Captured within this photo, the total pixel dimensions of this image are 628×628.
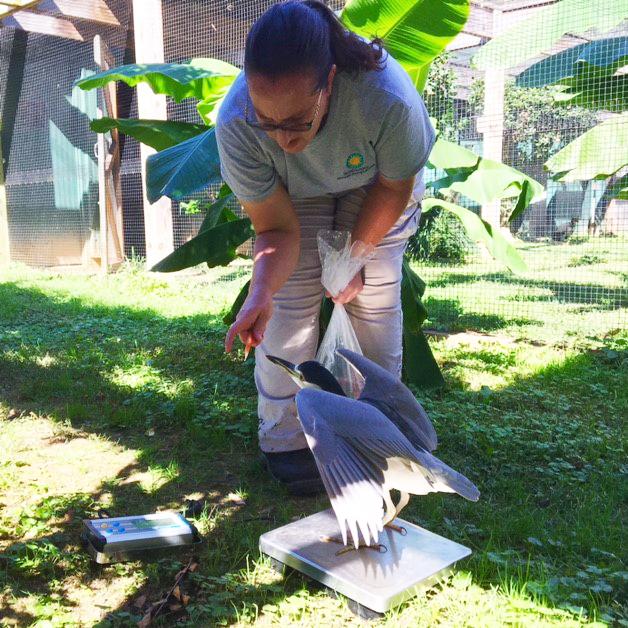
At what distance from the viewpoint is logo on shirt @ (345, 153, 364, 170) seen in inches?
88.9

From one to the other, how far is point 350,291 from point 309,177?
45 centimetres

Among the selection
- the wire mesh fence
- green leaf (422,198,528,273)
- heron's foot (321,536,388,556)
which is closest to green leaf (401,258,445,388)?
green leaf (422,198,528,273)

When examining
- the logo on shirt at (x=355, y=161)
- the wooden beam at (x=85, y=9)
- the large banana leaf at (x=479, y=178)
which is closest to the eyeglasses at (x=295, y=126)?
the logo on shirt at (x=355, y=161)

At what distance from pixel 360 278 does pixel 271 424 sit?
28.0 inches

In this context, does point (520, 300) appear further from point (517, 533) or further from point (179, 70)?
point (517, 533)

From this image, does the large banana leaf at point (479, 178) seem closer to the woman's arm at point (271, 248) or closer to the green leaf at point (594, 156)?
the green leaf at point (594, 156)

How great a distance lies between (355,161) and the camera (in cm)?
228

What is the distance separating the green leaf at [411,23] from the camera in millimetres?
3584

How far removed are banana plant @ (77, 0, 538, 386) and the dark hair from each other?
1.35m

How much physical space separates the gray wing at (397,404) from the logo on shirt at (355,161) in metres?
0.67

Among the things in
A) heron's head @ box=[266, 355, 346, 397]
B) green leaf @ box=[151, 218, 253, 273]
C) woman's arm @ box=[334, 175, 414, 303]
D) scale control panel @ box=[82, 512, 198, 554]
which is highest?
woman's arm @ box=[334, 175, 414, 303]

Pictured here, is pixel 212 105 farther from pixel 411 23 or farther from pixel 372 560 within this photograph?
pixel 372 560

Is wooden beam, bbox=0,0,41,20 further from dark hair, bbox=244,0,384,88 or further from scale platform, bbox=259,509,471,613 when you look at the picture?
scale platform, bbox=259,509,471,613

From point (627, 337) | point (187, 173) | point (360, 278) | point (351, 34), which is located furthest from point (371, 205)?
point (627, 337)
